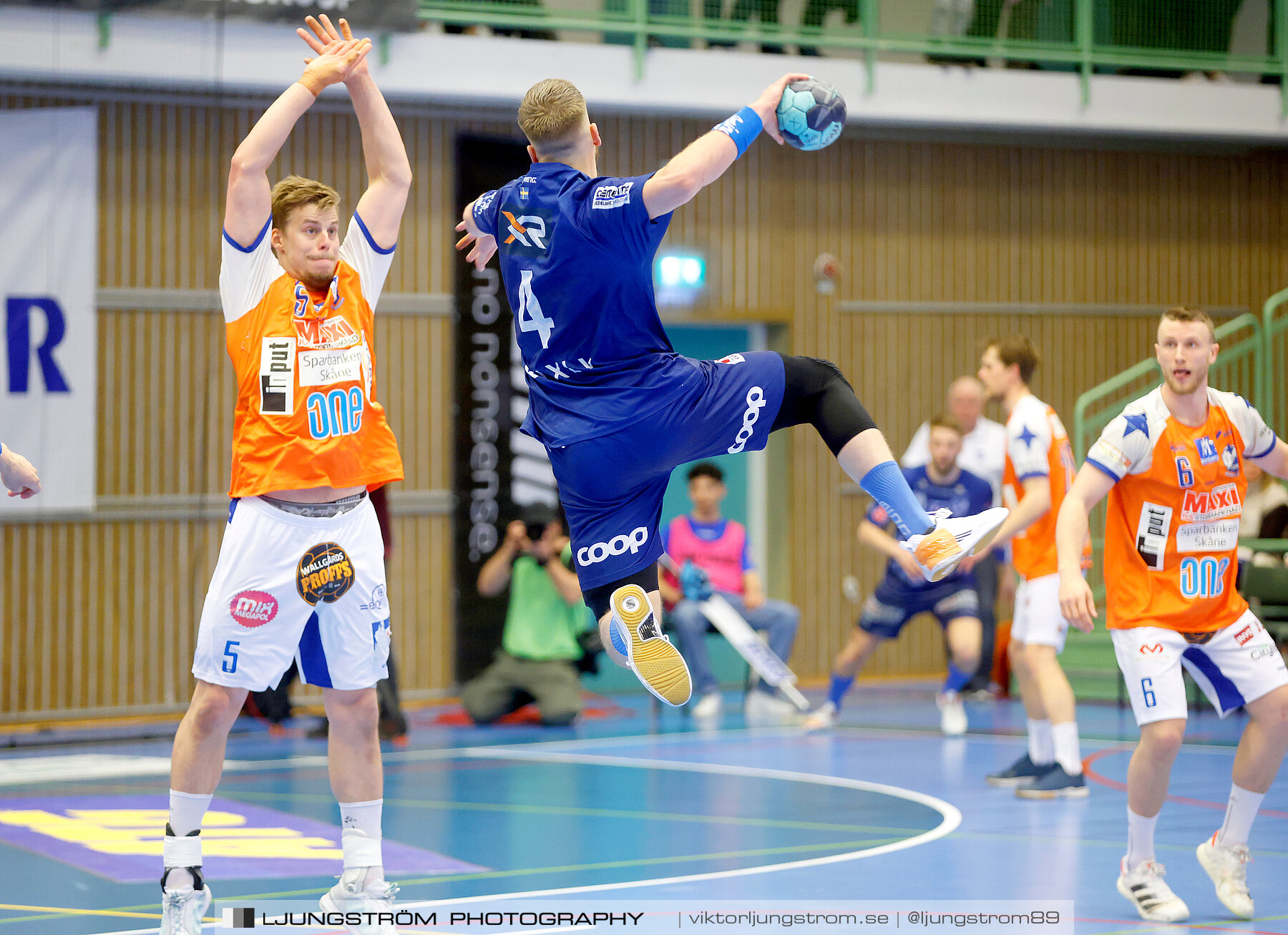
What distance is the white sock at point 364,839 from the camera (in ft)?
16.8

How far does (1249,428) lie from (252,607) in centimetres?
371

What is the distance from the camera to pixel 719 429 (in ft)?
15.0

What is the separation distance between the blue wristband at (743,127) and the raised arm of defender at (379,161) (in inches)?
52.5

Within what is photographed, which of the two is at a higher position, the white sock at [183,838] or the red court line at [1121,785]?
the white sock at [183,838]

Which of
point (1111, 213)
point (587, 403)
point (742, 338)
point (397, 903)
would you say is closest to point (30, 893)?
point (397, 903)

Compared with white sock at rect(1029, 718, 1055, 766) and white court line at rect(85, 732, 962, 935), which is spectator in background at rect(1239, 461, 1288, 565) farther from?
white court line at rect(85, 732, 962, 935)

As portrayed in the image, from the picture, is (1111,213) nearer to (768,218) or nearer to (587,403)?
(768,218)

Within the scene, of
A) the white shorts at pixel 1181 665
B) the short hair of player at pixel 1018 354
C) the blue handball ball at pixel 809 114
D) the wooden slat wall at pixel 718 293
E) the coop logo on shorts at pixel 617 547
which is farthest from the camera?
the wooden slat wall at pixel 718 293

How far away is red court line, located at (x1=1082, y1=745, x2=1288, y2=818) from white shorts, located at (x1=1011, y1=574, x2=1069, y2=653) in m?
0.95

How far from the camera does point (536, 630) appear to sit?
11.0 m

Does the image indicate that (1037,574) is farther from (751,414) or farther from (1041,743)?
(751,414)

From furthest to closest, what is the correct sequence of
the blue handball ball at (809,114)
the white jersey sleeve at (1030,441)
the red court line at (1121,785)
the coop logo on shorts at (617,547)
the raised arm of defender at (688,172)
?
the white jersey sleeve at (1030,441), the red court line at (1121,785), the coop logo on shorts at (617,547), the blue handball ball at (809,114), the raised arm of defender at (688,172)

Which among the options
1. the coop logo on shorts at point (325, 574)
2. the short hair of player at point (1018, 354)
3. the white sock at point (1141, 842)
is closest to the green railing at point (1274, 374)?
the short hair of player at point (1018, 354)

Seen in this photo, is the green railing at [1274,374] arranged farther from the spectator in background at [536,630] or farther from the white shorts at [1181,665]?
the white shorts at [1181,665]
